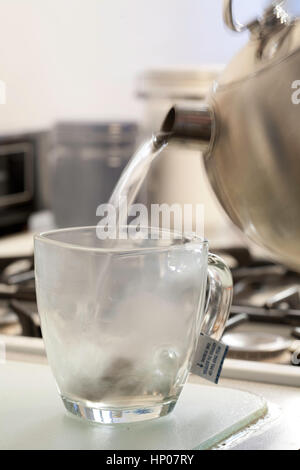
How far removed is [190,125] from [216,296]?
0.14m

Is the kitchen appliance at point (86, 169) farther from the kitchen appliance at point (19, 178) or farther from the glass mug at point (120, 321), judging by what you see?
the glass mug at point (120, 321)

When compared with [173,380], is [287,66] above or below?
above

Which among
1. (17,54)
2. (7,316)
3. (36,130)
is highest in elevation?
(17,54)

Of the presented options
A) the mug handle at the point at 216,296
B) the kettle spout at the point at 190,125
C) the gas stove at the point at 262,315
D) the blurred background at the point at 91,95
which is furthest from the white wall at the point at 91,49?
the mug handle at the point at 216,296

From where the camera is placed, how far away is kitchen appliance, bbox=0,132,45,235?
1088mm

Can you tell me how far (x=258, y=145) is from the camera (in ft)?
1.69

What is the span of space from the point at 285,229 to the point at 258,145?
57mm

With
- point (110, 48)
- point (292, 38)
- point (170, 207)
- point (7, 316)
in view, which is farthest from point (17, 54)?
point (292, 38)

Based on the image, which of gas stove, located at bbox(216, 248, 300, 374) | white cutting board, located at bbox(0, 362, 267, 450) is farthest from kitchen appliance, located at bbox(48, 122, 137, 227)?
white cutting board, located at bbox(0, 362, 267, 450)

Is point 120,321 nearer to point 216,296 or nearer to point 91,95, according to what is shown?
point 216,296

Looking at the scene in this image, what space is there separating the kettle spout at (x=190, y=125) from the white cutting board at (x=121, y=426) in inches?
6.8

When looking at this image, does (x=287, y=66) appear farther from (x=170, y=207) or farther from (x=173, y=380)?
(x=170, y=207)

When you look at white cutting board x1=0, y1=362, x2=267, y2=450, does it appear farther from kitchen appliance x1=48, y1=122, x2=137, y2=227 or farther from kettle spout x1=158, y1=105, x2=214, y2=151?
kitchen appliance x1=48, y1=122, x2=137, y2=227

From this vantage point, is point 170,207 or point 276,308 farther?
point 170,207
